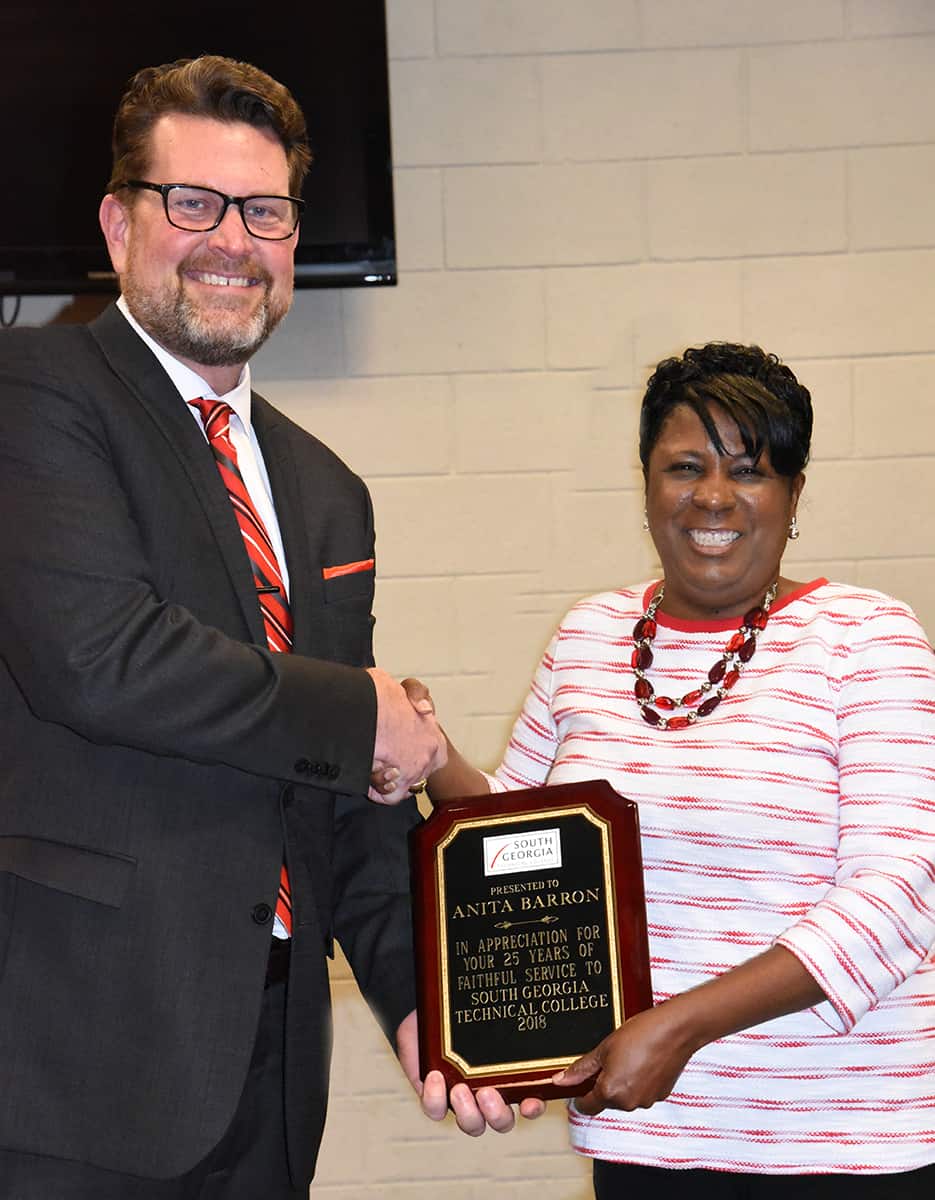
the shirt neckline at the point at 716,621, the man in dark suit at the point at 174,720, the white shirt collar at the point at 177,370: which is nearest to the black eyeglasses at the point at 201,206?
the man in dark suit at the point at 174,720

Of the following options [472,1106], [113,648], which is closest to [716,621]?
[472,1106]

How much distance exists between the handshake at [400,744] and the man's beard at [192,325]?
463mm

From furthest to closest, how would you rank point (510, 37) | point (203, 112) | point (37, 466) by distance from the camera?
point (510, 37) < point (203, 112) < point (37, 466)

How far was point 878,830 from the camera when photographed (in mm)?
1726

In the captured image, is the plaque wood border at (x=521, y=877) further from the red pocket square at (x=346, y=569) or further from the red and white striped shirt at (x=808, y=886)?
the red pocket square at (x=346, y=569)

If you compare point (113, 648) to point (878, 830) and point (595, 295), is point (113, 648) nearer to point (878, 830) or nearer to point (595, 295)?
point (878, 830)

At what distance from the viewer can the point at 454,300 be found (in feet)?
10.4

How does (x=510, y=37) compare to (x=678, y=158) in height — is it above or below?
above

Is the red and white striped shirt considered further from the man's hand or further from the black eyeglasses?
the black eyeglasses

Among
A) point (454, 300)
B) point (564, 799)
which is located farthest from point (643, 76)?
point (564, 799)

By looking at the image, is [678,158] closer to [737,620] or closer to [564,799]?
[737,620]

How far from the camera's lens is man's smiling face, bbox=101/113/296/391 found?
193 cm

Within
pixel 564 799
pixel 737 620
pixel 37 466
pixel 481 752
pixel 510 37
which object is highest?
pixel 510 37

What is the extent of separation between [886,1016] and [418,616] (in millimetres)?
1638
